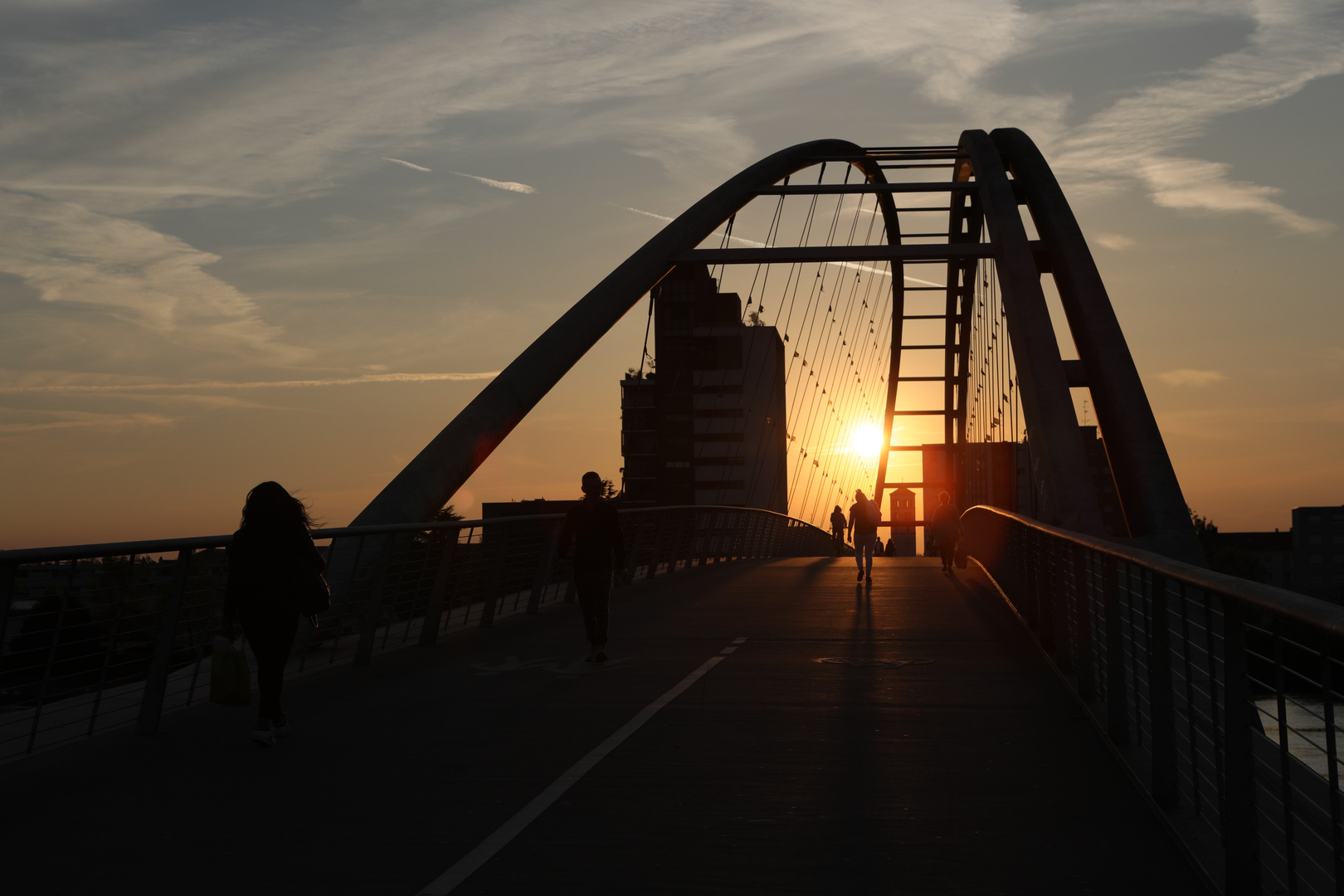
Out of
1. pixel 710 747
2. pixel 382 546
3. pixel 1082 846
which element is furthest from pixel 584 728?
pixel 382 546

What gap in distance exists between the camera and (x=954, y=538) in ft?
88.3

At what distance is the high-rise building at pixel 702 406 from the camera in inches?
5079

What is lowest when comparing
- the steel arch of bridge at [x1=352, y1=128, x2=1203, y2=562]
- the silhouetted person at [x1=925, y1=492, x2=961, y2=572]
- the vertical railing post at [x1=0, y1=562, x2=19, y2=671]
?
the vertical railing post at [x1=0, y1=562, x2=19, y2=671]

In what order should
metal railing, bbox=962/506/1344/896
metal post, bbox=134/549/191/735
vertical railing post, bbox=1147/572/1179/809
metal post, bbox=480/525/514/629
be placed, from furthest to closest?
metal post, bbox=480/525/514/629 < metal post, bbox=134/549/191/735 < vertical railing post, bbox=1147/572/1179/809 < metal railing, bbox=962/506/1344/896

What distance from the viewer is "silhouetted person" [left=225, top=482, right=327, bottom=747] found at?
26.9 ft

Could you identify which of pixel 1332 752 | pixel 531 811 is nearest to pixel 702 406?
pixel 531 811

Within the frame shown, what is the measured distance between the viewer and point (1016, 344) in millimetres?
28828

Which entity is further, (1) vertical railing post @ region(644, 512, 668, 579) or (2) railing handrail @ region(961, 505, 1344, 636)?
(1) vertical railing post @ region(644, 512, 668, 579)

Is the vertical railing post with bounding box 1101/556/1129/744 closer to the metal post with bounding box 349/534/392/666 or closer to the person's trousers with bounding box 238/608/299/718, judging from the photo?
the person's trousers with bounding box 238/608/299/718

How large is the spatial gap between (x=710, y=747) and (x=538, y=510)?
111536 mm

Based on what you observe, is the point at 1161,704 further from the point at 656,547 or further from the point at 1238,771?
the point at 656,547

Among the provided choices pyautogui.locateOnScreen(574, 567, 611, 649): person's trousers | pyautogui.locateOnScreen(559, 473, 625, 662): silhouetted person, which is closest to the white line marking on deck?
pyautogui.locateOnScreen(574, 567, 611, 649): person's trousers

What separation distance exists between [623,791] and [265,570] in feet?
9.80

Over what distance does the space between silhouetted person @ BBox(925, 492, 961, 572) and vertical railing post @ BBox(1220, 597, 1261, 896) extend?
21751mm
